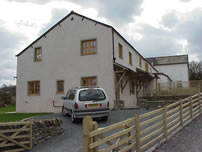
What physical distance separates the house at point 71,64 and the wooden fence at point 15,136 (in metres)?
8.04

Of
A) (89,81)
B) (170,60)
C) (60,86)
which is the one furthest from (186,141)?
(170,60)

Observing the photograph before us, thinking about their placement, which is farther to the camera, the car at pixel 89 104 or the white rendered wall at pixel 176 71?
the white rendered wall at pixel 176 71

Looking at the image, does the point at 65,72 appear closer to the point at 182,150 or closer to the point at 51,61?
the point at 51,61

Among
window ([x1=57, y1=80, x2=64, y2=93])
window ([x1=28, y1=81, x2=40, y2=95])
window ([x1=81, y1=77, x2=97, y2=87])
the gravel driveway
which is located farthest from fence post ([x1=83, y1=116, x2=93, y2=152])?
window ([x1=28, y1=81, x2=40, y2=95])

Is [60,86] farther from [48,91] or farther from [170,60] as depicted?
[170,60]

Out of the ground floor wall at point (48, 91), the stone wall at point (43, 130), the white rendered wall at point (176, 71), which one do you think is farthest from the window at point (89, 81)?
the white rendered wall at point (176, 71)

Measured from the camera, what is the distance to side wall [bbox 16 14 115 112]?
1495 cm

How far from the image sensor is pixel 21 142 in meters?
6.68

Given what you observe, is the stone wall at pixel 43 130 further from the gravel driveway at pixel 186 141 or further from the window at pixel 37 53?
the window at pixel 37 53

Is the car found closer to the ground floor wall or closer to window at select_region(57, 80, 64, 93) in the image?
the ground floor wall

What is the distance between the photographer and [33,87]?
17312 millimetres

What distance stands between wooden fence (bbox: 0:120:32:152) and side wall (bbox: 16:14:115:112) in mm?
8087

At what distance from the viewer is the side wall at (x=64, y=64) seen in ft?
49.1

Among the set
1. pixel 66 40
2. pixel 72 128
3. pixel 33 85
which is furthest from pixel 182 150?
pixel 33 85
